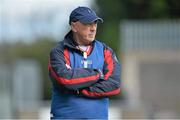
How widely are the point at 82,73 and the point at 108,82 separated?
21cm

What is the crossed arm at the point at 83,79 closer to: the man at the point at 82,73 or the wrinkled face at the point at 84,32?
the man at the point at 82,73

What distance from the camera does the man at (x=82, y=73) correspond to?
594cm

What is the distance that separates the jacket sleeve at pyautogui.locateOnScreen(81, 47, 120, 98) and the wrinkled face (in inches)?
8.3

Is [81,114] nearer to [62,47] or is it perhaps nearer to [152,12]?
[62,47]

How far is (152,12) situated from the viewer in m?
53.5

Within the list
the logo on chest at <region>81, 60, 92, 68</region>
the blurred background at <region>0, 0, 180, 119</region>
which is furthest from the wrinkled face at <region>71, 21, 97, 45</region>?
the blurred background at <region>0, 0, 180, 119</region>

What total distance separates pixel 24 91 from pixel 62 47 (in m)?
23.7

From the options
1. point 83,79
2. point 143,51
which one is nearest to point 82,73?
point 83,79

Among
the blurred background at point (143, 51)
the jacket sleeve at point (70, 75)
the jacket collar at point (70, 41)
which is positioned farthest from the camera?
the blurred background at point (143, 51)

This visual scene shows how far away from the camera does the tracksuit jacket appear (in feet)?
19.5

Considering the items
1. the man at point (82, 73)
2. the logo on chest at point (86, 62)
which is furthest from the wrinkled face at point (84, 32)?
the logo on chest at point (86, 62)

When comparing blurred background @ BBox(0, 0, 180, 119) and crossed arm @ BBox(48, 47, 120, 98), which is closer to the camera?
crossed arm @ BBox(48, 47, 120, 98)

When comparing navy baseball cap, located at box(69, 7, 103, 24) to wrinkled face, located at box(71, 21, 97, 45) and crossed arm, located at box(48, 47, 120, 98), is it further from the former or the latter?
crossed arm, located at box(48, 47, 120, 98)

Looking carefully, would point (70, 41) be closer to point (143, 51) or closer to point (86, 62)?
point (86, 62)
